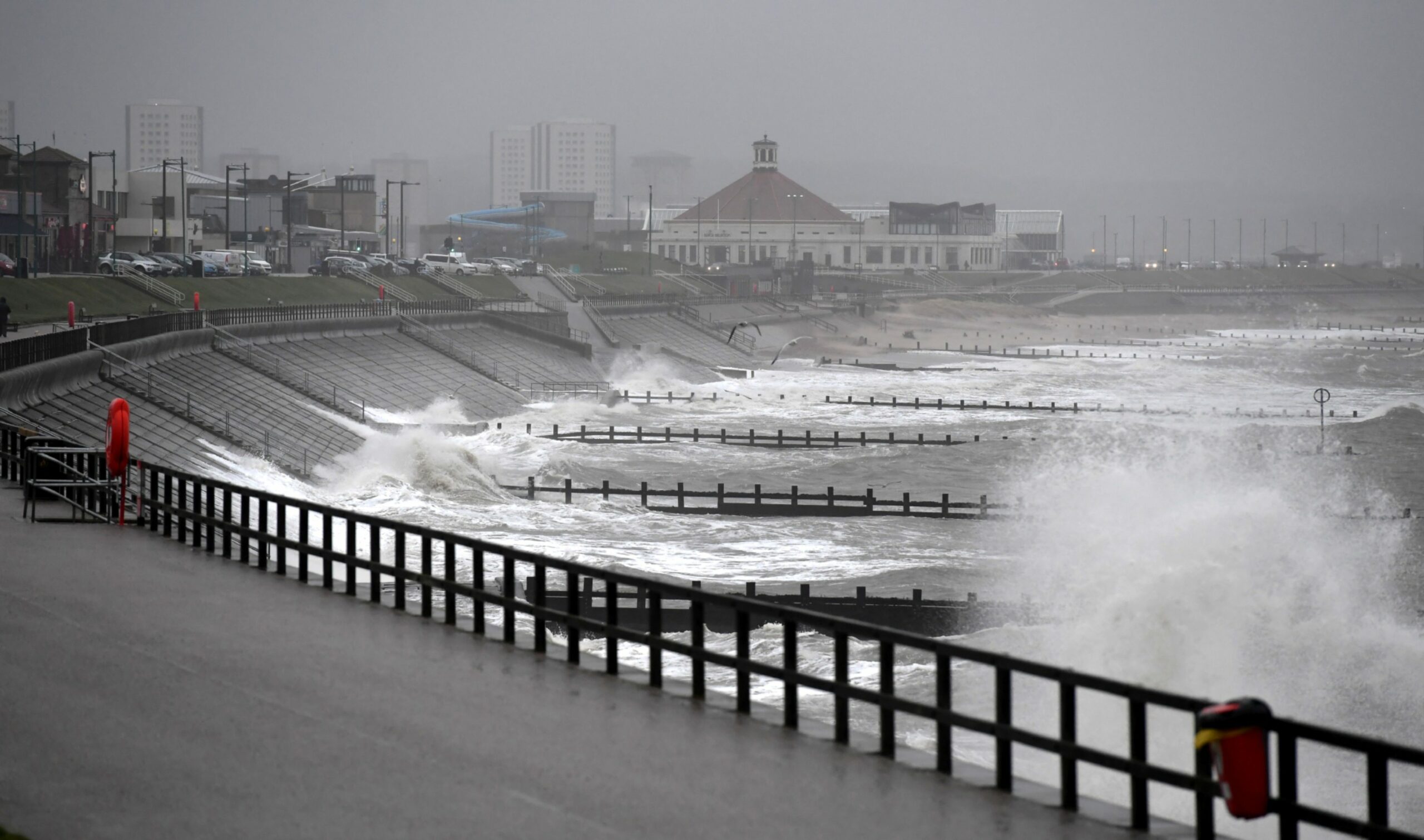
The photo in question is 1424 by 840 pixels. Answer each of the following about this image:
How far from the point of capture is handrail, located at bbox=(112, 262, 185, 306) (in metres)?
68.3

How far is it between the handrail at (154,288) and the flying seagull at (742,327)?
43576 millimetres

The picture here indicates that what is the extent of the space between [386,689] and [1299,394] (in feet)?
259

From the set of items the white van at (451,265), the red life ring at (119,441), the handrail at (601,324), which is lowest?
the red life ring at (119,441)

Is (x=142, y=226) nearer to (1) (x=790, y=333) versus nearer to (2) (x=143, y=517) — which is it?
(1) (x=790, y=333)

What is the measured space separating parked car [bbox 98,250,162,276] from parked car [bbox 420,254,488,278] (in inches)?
1074

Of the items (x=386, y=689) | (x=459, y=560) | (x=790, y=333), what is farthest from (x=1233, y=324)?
(x=386, y=689)

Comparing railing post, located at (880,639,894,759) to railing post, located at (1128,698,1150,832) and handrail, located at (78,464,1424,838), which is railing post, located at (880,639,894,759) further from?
railing post, located at (1128,698,1150,832)

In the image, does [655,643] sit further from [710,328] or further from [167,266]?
[710,328]

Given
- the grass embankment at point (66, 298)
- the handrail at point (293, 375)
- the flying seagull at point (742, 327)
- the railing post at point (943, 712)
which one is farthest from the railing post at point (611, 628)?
the flying seagull at point (742, 327)

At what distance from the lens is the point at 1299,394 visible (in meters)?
84.1

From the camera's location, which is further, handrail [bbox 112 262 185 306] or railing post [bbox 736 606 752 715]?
handrail [bbox 112 262 185 306]

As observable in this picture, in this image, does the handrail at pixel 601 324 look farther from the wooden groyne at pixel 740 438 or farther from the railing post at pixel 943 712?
the railing post at pixel 943 712

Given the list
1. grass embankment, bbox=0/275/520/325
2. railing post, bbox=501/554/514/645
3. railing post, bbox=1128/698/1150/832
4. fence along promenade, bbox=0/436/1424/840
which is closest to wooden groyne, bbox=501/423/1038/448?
grass embankment, bbox=0/275/520/325

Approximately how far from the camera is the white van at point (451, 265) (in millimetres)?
105250
